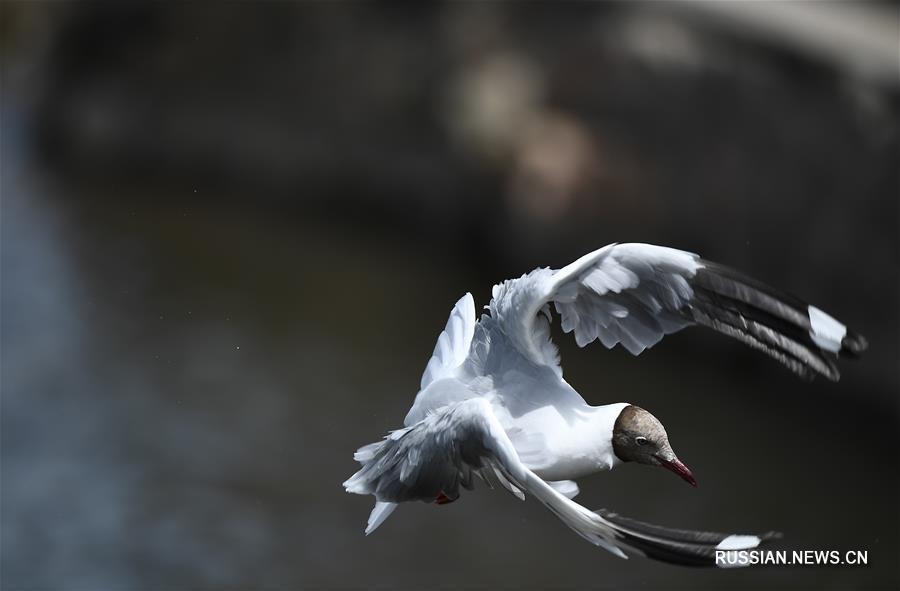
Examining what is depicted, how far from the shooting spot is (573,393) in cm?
295

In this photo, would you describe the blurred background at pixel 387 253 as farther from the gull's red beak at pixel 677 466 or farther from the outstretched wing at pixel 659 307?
the outstretched wing at pixel 659 307

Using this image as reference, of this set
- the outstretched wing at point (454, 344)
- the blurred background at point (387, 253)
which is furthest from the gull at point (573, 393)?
the blurred background at point (387, 253)

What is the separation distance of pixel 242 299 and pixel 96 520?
1883 millimetres

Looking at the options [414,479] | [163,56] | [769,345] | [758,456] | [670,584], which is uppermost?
[163,56]

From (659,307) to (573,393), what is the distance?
0.25 metres

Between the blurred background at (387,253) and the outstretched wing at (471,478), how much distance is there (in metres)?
2.76

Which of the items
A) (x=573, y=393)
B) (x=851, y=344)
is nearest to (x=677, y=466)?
(x=573, y=393)

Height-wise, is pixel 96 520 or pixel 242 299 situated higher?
pixel 242 299

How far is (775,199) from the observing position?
277 inches

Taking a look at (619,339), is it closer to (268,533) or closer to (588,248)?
(268,533)

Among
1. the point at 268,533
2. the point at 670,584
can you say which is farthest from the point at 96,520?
the point at 670,584

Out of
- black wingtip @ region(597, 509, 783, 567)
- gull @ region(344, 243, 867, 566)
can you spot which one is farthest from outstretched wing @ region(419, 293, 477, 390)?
black wingtip @ region(597, 509, 783, 567)

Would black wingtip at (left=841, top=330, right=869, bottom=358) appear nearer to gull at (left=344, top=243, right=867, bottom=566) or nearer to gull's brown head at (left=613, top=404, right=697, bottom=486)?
gull at (left=344, top=243, right=867, bottom=566)

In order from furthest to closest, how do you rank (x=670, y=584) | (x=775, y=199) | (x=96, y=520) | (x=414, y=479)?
(x=775, y=199)
(x=96, y=520)
(x=670, y=584)
(x=414, y=479)
